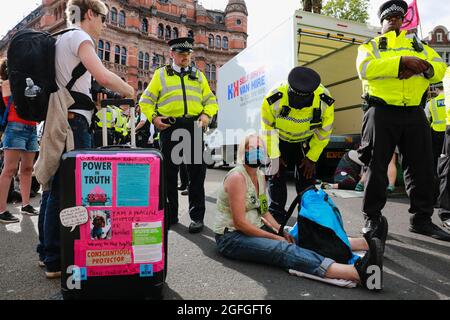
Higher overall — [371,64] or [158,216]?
[371,64]

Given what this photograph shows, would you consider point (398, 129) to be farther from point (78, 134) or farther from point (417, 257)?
point (78, 134)

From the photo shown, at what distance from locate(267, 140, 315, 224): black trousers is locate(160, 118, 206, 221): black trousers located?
2.75 feet

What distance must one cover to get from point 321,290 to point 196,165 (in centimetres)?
219

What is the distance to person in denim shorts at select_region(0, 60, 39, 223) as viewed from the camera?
4242 mm

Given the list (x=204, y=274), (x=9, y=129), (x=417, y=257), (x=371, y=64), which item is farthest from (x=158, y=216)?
(x=9, y=129)

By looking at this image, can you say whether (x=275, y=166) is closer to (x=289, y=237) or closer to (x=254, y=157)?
(x=254, y=157)

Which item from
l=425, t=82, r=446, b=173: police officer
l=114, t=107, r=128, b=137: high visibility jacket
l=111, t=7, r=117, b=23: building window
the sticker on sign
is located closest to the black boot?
l=425, t=82, r=446, b=173: police officer

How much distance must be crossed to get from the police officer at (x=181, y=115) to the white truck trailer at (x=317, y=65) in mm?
4168

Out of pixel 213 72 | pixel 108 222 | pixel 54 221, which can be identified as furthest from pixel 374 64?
pixel 213 72

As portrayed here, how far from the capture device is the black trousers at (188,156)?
4086 mm

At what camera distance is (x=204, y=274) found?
2.65 meters

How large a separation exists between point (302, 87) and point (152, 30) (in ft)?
140

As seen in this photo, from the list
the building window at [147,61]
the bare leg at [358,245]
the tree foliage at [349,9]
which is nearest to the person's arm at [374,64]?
the bare leg at [358,245]

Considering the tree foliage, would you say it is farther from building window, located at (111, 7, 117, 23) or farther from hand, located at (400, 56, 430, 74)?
hand, located at (400, 56, 430, 74)
